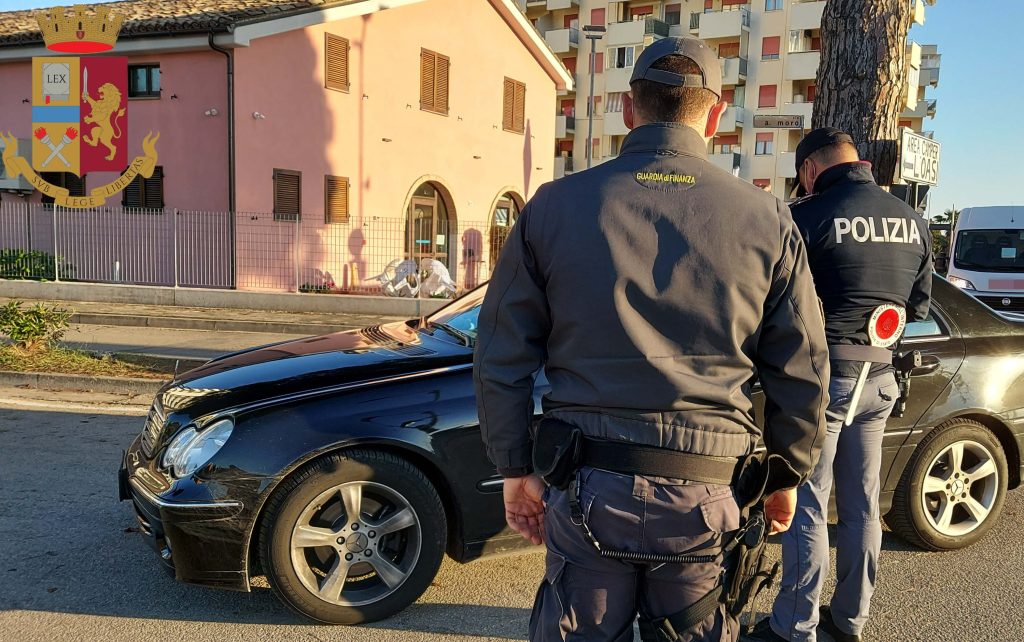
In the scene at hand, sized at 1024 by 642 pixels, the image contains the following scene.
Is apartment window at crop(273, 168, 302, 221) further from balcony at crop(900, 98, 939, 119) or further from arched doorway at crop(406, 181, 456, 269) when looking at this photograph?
balcony at crop(900, 98, 939, 119)

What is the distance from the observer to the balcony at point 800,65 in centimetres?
4319

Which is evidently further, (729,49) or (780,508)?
(729,49)

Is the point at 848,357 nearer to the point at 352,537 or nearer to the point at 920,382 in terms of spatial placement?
the point at 920,382

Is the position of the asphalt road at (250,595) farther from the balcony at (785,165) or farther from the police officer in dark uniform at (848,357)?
the balcony at (785,165)

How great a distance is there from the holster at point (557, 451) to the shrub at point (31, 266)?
1701 cm

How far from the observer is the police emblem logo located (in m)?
16.7

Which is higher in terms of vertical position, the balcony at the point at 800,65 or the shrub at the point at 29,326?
the balcony at the point at 800,65

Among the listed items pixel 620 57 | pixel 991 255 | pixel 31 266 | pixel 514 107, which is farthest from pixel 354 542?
pixel 620 57

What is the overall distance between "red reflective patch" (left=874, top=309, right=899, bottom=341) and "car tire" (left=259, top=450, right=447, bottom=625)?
178cm

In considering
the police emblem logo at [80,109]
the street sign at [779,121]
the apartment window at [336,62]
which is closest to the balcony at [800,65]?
the apartment window at [336,62]

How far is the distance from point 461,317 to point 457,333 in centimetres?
26

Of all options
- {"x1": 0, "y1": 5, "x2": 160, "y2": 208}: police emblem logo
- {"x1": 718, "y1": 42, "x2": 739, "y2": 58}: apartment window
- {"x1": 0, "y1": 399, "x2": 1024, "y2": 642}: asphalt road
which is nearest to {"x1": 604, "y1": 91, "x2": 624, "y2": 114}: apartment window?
{"x1": 718, "y1": 42, "x2": 739, "y2": 58}: apartment window

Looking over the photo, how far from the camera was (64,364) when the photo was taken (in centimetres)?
822

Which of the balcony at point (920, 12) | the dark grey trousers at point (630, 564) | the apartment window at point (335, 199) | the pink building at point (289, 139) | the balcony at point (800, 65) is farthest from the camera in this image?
the balcony at point (800, 65)
